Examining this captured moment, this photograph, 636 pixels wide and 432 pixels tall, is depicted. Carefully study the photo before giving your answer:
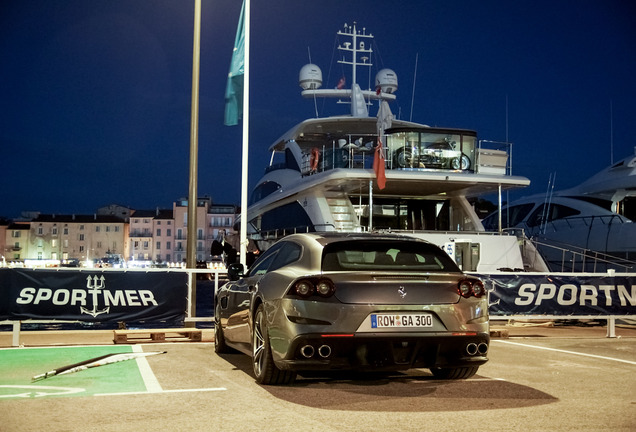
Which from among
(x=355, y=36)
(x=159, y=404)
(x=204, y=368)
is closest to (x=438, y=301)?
(x=159, y=404)

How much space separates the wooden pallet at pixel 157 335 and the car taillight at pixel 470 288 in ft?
20.7

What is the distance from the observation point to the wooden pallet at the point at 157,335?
1112 cm

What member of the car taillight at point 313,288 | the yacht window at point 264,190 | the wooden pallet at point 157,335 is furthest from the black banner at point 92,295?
the yacht window at point 264,190

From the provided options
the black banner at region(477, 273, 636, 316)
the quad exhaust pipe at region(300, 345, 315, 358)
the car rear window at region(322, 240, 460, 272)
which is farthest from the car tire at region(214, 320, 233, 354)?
the black banner at region(477, 273, 636, 316)

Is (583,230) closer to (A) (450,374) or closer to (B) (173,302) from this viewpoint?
(B) (173,302)

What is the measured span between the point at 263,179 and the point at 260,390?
89.3 ft

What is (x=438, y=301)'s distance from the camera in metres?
6.30

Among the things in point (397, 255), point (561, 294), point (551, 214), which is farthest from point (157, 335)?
point (551, 214)

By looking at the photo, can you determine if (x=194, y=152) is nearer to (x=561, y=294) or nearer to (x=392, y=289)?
(x=561, y=294)

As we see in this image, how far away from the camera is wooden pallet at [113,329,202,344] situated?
11.1 meters

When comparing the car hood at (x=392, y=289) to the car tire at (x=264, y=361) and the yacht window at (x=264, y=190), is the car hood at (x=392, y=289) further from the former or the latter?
the yacht window at (x=264, y=190)

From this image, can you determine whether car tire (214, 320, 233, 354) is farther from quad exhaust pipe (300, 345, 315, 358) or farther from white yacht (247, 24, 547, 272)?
white yacht (247, 24, 547, 272)

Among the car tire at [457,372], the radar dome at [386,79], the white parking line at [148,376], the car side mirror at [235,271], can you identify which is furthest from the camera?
the radar dome at [386,79]

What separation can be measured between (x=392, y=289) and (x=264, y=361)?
1413 mm
